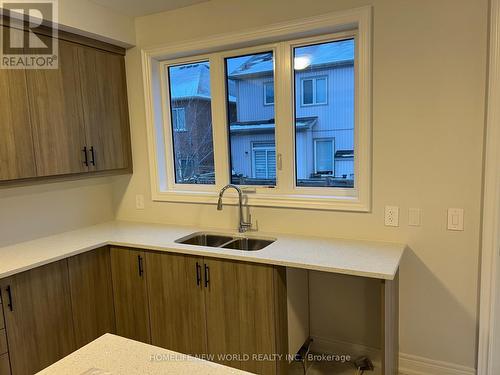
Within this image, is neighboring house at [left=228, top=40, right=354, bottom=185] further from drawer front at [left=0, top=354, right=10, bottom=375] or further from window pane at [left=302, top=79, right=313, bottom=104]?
drawer front at [left=0, top=354, right=10, bottom=375]

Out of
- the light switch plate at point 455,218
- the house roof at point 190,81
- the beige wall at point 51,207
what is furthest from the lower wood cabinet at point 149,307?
the house roof at point 190,81

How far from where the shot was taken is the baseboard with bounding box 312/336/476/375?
2148mm

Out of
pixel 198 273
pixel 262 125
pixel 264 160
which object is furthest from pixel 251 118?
pixel 198 273

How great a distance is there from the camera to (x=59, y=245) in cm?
243

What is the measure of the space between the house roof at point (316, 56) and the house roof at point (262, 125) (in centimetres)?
36

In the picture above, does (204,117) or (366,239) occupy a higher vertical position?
(204,117)

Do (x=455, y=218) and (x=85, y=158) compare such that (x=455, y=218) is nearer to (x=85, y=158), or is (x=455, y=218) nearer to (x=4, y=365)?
(x=85, y=158)

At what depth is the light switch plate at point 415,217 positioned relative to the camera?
2133mm

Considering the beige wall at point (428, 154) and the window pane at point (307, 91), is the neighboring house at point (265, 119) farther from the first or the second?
the beige wall at point (428, 154)

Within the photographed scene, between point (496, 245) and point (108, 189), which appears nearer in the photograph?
point (496, 245)

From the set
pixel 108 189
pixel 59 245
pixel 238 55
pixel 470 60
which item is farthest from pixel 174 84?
pixel 470 60

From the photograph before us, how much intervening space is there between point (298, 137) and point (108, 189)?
1794 millimetres

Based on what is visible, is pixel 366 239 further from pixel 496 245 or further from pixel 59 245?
pixel 59 245

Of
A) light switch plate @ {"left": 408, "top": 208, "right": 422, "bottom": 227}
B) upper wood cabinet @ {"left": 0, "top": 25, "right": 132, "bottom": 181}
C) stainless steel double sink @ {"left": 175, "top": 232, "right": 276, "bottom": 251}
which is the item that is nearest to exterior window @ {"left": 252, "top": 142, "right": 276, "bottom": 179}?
stainless steel double sink @ {"left": 175, "top": 232, "right": 276, "bottom": 251}
